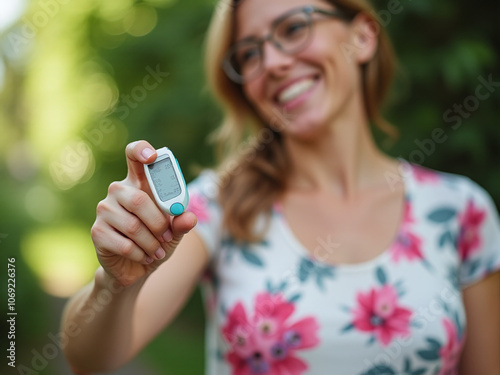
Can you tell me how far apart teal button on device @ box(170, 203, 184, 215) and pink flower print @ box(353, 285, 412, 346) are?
86cm

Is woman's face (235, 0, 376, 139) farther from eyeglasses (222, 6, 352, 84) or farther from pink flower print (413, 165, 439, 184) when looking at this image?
pink flower print (413, 165, 439, 184)

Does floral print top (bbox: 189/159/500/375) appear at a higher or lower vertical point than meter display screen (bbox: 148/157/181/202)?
lower

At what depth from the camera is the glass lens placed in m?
2.00

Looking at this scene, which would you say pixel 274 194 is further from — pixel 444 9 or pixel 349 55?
pixel 444 9

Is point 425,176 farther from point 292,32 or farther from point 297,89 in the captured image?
point 292,32

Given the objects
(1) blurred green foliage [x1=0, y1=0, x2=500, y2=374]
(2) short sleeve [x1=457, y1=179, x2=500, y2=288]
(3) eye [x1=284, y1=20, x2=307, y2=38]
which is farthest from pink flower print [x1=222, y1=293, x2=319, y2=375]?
(1) blurred green foliage [x1=0, y1=0, x2=500, y2=374]

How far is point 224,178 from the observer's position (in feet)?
6.71

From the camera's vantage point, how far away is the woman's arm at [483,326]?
6.48ft

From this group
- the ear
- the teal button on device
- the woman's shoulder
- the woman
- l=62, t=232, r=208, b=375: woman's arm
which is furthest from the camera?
the ear

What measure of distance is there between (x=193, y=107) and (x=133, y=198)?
283 centimetres

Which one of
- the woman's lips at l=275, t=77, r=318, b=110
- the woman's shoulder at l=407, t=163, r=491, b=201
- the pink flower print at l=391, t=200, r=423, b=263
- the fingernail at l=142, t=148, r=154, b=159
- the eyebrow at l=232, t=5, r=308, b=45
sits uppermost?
the fingernail at l=142, t=148, r=154, b=159

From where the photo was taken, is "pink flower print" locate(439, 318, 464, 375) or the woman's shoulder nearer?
"pink flower print" locate(439, 318, 464, 375)

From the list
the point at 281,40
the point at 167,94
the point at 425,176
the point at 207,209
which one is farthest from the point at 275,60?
the point at 167,94

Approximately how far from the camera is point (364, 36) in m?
2.26
